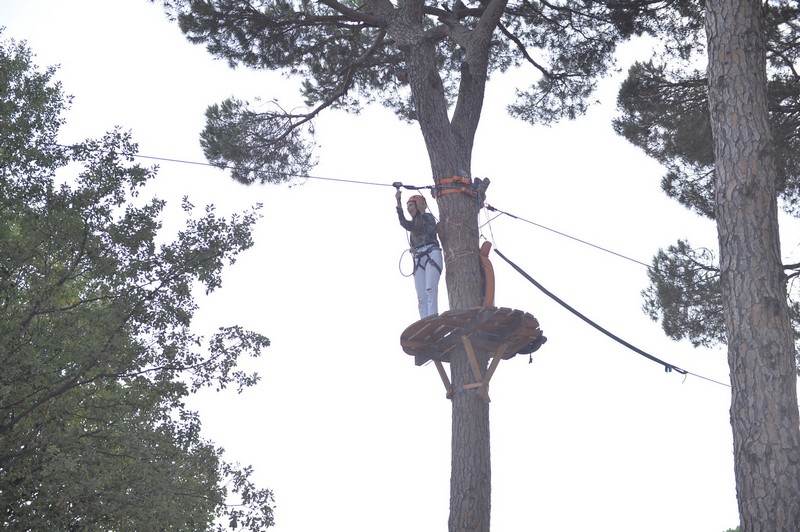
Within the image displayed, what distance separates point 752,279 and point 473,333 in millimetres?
2153

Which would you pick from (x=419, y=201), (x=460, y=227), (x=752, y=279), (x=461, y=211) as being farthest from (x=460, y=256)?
(x=752, y=279)

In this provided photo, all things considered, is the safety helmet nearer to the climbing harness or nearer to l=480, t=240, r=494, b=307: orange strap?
the climbing harness

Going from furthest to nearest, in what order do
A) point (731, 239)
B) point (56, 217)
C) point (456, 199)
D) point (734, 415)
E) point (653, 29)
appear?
point (653, 29) < point (56, 217) < point (456, 199) < point (731, 239) < point (734, 415)

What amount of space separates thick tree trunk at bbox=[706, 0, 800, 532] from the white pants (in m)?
2.37

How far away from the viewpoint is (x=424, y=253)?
7.76 meters

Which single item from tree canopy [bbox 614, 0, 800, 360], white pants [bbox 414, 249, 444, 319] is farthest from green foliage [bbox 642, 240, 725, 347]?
white pants [bbox 414, 249, 444, 319]

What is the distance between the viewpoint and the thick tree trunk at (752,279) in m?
5.31

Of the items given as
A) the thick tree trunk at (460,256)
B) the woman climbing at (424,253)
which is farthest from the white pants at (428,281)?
the thick tree trunk at (460,256)

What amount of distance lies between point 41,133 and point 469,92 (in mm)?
3974

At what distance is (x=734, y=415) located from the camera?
5.61 m

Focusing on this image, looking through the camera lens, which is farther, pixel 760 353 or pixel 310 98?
pixel 310 98

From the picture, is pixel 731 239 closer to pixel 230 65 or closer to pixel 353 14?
pixel 353 14

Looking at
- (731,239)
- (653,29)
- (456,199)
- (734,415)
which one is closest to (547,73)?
(653,29)

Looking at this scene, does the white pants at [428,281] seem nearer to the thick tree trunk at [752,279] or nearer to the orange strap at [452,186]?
the orange strap at [452,186]
